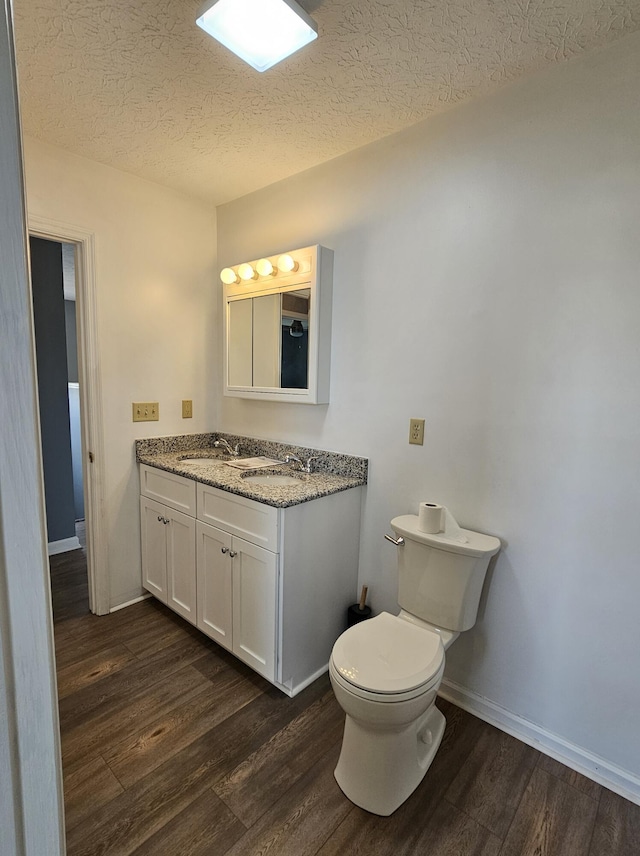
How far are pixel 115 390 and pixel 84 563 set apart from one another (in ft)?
4.69

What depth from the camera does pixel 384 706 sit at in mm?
1239

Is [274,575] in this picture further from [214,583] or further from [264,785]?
[264,785]

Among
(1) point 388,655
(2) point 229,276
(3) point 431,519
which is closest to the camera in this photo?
(1) point 388,655

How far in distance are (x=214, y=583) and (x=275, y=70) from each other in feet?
6.74

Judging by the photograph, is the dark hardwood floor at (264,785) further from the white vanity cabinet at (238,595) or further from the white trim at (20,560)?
the white trim at (20,560)

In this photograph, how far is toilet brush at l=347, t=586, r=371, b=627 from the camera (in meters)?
2.00

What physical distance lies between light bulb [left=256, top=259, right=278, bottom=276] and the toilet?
1.40 meters

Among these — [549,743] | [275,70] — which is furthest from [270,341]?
[549,743]

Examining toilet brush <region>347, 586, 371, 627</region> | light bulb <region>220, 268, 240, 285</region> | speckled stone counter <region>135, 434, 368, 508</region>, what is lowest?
toilet brush <region>347, 586, 371, 627</region>

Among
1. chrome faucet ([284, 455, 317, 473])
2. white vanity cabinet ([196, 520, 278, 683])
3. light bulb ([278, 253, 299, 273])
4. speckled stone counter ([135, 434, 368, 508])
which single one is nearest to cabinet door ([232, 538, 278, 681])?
white vanity cabinet ([196, 520, 278, 683])

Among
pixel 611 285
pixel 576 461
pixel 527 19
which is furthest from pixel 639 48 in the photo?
pixel 576 461

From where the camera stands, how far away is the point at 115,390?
7.55ft

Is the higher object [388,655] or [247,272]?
[247,272]

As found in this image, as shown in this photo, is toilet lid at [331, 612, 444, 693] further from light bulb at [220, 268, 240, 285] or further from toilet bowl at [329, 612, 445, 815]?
light bulb at [220, 268, 240, 285]
